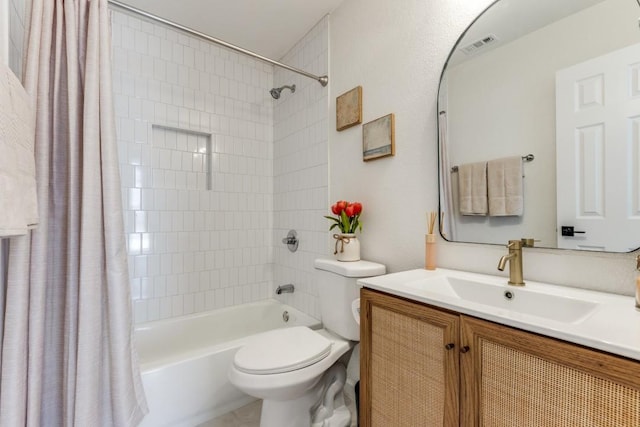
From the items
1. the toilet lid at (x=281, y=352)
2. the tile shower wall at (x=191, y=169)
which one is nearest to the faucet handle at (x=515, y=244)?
the toilet lid at (x=281, y=352)

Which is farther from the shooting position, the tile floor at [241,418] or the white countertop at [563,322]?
the tile floor at [241,418]

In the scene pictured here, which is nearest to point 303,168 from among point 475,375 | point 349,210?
point 349,210

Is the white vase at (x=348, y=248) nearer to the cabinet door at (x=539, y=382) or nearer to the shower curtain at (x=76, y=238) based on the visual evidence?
the cabinet door at (x=539, y=382)

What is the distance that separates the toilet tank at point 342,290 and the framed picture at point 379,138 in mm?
601

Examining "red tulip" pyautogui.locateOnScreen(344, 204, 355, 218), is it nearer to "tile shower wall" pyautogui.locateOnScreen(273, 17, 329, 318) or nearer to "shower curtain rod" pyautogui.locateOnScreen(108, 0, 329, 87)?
"tile shower wall" pyautogui.locateOnScreen(273, 17, 329, 318)

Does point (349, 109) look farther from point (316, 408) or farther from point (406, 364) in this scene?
point (316, 408)

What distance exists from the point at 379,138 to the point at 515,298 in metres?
1.00

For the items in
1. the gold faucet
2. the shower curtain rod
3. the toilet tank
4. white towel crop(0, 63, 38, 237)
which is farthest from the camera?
the toilet tank

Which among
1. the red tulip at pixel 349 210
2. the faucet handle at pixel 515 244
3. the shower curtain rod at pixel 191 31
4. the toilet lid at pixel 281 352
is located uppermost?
the shower curtain rod at pixel 191 31

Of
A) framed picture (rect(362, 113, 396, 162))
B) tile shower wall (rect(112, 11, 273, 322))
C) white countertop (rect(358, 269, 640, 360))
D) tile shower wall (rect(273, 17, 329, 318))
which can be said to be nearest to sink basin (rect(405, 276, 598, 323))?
white countertop (rect(358, 269, 640, 360))

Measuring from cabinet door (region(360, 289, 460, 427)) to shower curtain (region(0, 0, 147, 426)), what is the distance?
94cm

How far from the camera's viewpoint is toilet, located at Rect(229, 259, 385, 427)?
127 cm

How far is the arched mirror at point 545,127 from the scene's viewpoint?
0.89 m

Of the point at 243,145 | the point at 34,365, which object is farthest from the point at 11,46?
the point at 243,145
